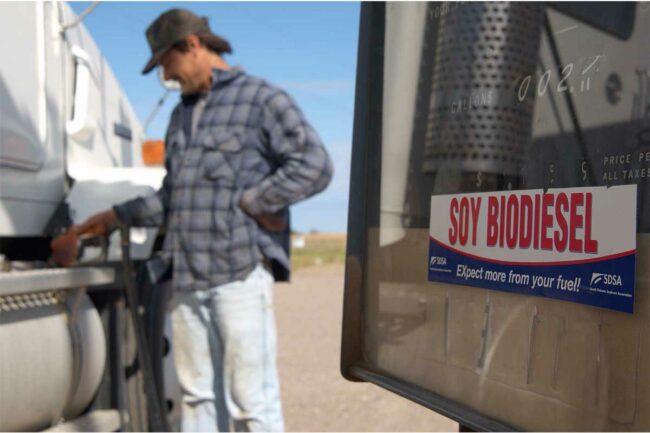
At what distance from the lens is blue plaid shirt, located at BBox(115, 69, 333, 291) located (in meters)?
2.85

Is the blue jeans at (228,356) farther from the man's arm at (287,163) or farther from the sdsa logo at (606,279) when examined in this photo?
the sdsa logo at (606,279)

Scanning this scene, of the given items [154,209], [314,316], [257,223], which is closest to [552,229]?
[257,223]

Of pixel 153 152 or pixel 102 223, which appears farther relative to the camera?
pixel 153 152

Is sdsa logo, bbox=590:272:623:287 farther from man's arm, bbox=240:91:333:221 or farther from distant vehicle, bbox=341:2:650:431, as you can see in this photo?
man's arm, bbox=240:91:333:221

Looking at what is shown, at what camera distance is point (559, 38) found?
1248 millimetres

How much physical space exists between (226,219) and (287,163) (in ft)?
1.01

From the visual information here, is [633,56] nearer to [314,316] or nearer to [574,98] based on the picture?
[574,98]

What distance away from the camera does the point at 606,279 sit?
1.09m

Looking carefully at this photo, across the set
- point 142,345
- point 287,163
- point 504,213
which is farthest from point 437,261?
point 142,345

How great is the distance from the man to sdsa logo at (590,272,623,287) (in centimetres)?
179

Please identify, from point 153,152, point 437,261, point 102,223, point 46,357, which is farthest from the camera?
point 153,152

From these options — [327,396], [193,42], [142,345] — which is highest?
[193,42]

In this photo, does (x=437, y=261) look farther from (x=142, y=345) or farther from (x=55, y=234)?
(x=142, y=345)

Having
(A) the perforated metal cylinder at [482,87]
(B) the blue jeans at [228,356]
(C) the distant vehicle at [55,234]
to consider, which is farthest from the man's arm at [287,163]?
(A) the perforated metal cylinder at [482,87]
